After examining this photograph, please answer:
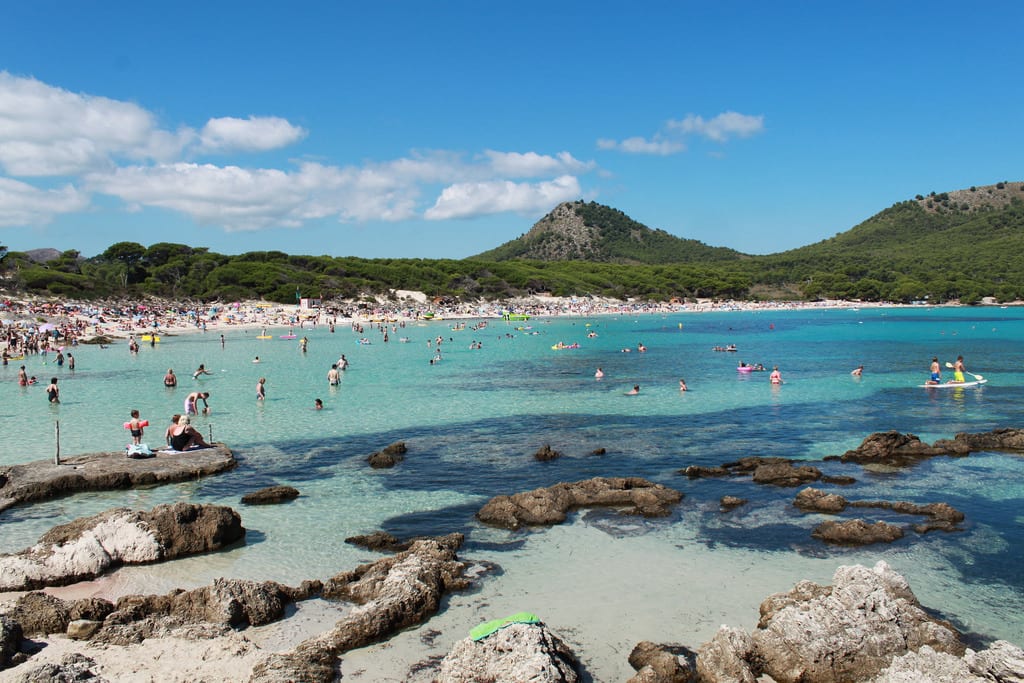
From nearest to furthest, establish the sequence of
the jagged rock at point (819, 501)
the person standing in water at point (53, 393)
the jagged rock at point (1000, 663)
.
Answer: the jagged rock at point (1000, 663)
the jagged rock at point (819, 501)
the person standing in water at point (53, 393)

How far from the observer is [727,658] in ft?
25.3

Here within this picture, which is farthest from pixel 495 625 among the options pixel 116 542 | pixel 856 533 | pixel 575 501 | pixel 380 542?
pixel 856 533

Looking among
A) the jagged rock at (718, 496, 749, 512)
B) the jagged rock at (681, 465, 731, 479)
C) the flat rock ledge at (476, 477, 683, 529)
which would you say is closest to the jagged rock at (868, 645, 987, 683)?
the flat rock ledge at (476, 477, 683, 529)

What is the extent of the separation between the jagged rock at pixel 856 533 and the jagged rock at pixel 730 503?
1804 millimetres

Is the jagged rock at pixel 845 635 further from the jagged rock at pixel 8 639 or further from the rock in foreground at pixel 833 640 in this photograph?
the jagged rock at pixel 8 639

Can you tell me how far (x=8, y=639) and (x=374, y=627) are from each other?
4.09 meters

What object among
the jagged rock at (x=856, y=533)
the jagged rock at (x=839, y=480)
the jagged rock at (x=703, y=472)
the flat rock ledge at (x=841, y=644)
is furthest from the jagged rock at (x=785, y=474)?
the flat rock ledge at (x=841, y=644)

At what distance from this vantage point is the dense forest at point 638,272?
9412cm

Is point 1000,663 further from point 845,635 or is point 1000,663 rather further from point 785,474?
point 785,474

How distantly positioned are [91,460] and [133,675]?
405 inches

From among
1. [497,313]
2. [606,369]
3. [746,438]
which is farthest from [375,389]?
[497,313]

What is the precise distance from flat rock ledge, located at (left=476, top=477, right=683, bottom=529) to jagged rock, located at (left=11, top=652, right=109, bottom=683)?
671 centimetres

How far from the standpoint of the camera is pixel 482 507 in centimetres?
1379

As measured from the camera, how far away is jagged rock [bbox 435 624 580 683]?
23.5 ft
